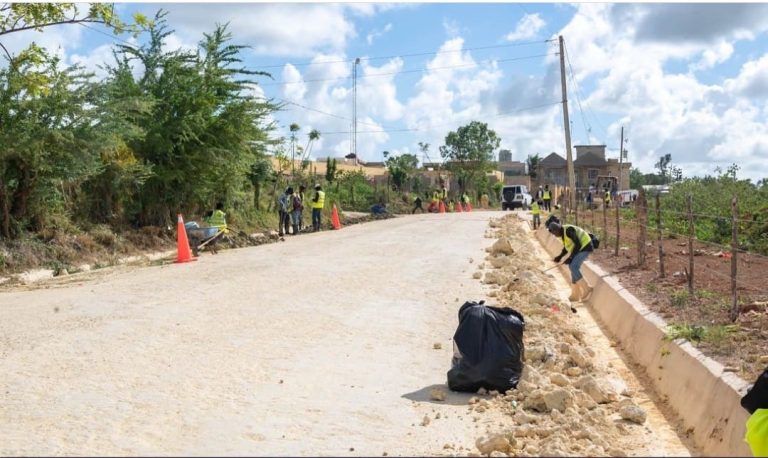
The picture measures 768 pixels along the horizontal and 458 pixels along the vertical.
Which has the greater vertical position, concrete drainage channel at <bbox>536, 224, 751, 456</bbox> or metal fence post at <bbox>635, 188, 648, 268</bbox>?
metal fence post at <bbox>635, 188, 648, 268</bbox>

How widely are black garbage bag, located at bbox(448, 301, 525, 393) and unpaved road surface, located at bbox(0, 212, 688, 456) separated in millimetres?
204

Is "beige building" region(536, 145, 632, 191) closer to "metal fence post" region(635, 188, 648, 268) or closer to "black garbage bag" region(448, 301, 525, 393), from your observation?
"metal fence post" region(635, 188, 648, 268)

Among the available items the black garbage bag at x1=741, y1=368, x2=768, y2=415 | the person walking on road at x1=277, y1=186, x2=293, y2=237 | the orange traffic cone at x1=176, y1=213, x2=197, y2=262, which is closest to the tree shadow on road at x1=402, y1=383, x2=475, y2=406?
the black garbage bag at x1=741, y1=368, x2=768, y2=415

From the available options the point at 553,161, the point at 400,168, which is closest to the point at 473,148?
the point at 400,168

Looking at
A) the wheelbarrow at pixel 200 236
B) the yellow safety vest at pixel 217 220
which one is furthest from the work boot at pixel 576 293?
the yellow safety vest at pixel 217 220

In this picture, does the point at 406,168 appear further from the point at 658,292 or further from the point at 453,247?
the point at 658,292

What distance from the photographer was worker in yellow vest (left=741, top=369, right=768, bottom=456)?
16.5 ft

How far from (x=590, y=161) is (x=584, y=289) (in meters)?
81.9

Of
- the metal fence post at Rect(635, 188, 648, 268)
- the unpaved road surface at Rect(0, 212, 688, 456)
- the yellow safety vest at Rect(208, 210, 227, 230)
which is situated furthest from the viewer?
the yellow safety vest at Rect(208, 210, 227, 230)

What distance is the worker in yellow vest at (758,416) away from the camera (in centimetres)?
503

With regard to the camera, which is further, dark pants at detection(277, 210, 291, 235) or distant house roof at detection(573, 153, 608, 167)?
distant house roof at detection(573, 153, 608, 167)

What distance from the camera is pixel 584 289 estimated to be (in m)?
13.3

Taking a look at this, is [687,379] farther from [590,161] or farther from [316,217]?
[590,161]

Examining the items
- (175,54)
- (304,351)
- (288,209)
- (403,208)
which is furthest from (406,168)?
(304,351)
